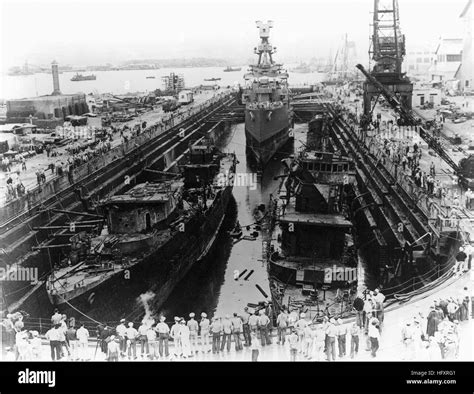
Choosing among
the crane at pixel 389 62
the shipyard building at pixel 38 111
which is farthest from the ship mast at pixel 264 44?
the shipyard building at pixel 38 111

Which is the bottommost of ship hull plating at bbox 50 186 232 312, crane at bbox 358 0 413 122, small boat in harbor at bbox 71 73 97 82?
ship hull plating at bbox 50 186 232 312

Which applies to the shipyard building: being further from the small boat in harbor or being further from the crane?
the small boat in harbor

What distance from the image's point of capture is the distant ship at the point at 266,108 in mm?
55250

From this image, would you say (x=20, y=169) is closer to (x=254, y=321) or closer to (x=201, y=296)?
(x=201, y=296)

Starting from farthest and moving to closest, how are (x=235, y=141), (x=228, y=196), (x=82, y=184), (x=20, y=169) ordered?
(x=235, y=141)
(x=228, y=196)
(x=20, y=169)
(x=82, y=184)

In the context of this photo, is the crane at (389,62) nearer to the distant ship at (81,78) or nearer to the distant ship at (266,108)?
the distant ship at (266,108)

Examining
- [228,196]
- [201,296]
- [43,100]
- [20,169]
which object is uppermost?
[43,100]

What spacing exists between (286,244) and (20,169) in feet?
72.7

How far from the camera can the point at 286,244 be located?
24.1 meters

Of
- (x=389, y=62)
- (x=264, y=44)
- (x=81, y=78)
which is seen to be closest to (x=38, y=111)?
(x=264, y=44)

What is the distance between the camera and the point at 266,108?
5691 centimetres

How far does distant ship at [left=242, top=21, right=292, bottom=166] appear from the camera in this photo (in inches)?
2175

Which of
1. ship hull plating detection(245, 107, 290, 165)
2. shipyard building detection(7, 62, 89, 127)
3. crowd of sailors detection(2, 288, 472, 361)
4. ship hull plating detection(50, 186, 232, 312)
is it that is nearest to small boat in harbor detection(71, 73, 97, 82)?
shipyard building detection(7, 62, 89, 127)
